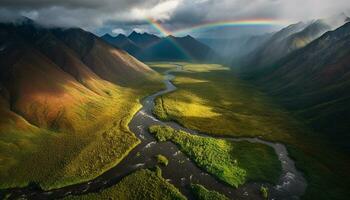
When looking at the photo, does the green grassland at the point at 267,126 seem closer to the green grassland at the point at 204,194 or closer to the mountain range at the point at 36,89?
the green grassland at the point at 204,194

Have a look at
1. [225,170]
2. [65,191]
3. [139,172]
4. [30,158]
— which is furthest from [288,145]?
[30,158]

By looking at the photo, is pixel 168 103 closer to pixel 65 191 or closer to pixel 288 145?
pixel 288 145

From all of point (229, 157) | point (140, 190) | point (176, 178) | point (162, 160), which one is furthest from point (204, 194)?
point (229, 157)

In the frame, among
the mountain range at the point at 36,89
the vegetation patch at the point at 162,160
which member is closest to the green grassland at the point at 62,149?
the mountain range at the point at 36,89

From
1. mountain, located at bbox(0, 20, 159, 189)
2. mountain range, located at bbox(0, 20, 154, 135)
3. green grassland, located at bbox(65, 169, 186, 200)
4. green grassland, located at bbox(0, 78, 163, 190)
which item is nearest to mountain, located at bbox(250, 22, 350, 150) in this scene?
green grassland, located at bbox(65, 169, 186, 200)

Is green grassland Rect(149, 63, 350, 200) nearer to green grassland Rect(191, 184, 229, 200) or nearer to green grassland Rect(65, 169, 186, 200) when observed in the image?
green grassland Rect(191, 184, 229, 200)
